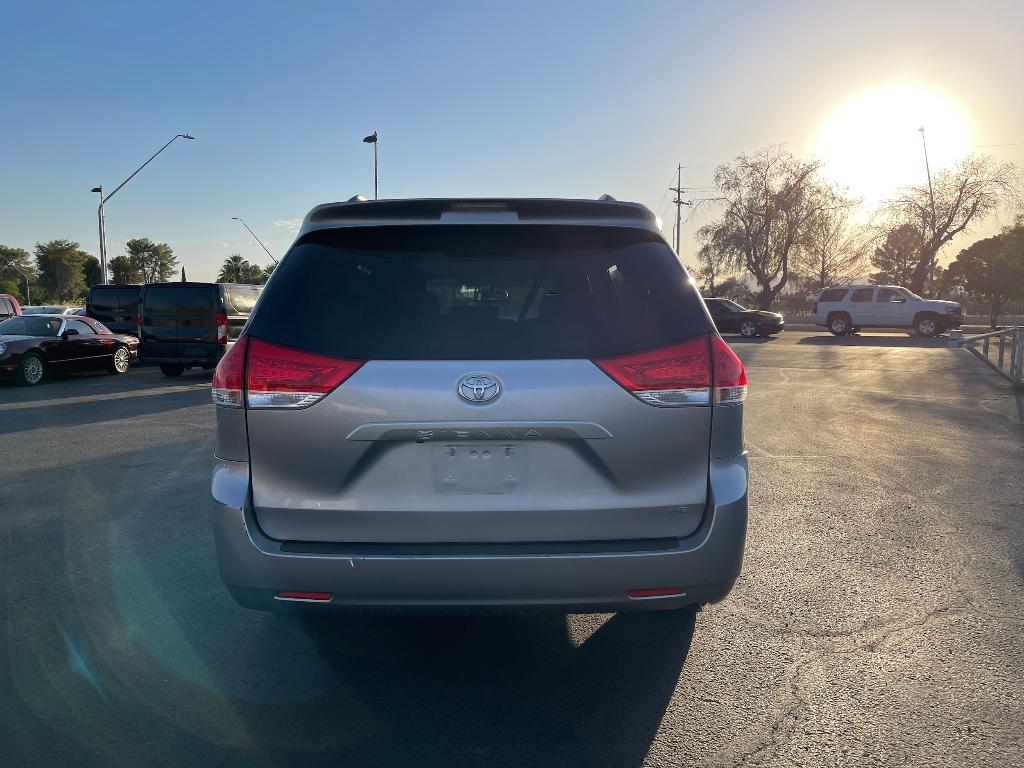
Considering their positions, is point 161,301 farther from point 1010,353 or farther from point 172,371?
point 1010,353

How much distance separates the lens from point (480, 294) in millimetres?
2996

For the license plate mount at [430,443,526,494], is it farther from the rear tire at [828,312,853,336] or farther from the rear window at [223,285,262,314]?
the rear tire at [828,312,853,336]

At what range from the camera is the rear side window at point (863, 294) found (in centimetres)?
3206

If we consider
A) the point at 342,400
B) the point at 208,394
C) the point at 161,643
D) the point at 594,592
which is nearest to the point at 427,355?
the point at 342,400

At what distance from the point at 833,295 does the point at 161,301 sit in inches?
1056

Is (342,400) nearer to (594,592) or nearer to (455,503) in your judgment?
(455,503)

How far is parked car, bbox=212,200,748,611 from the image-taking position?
274 cm

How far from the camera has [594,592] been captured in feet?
9.07

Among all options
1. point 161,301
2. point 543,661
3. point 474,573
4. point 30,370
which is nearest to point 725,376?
point 474,573

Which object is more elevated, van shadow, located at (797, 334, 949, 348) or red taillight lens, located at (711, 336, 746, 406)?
red taillight lens, located at (711, 336, 746, 406)

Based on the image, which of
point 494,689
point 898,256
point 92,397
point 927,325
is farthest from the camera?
point 898,256

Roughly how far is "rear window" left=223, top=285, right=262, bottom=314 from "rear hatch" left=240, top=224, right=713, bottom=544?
1374 centimetres

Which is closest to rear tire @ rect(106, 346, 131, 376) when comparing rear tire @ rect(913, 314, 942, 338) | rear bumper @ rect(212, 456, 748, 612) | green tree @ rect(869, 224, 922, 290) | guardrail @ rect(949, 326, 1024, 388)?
rear bumper @ rect(212, 456, 748, 612)

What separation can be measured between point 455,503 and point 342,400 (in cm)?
53
